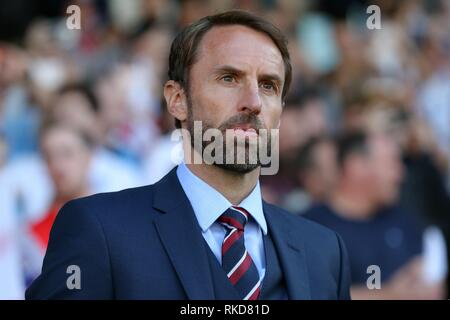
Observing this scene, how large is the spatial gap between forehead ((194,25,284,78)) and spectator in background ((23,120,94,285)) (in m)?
2.92

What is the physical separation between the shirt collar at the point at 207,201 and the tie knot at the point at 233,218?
15 mm

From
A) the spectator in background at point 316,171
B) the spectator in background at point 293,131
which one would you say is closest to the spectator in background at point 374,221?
the spectator in background at point 316,171

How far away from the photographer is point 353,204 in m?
6.14

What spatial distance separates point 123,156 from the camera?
7023mm

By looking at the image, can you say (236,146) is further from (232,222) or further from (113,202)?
(113,202)

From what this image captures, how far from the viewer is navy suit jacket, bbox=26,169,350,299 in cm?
274

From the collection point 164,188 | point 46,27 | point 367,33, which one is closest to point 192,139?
point 164,188

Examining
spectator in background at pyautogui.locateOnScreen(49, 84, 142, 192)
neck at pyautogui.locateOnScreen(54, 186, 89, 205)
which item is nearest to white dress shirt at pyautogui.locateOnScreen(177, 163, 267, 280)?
neck at pyautogui.locateOnScreen(54, 186, 89, 205)

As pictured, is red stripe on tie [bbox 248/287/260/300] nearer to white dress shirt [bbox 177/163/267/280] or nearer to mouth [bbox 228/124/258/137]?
white dress shirt [bbox 177/163/267/280]

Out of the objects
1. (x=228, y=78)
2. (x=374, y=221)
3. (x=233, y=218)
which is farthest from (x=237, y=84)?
(x=374, y=221)
